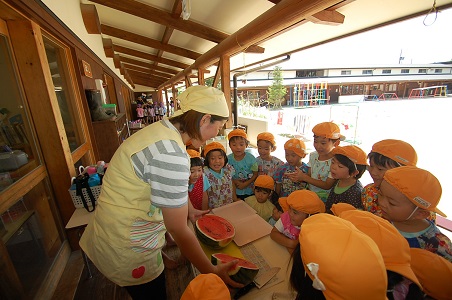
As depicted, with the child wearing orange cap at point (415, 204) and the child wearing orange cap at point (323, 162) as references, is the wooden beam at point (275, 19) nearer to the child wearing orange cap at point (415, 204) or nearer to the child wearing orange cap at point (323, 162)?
the child wearing orange cap at point (323, 162)

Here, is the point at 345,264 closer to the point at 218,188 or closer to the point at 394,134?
the point at 218,188

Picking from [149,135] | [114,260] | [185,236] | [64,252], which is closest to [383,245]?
[185,236]

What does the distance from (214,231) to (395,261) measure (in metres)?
0.94

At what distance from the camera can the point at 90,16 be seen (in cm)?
302

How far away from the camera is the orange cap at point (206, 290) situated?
2.15ft

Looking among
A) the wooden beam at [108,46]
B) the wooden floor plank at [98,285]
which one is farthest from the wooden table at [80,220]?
the wooden beam at [108,46]

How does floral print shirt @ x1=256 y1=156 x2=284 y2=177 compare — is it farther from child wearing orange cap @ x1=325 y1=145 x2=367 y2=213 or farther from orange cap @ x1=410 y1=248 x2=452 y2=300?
orange cap @ x1=410 y1=248 x2=452 y2=300

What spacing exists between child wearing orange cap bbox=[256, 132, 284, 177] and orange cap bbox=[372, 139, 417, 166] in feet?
3.61

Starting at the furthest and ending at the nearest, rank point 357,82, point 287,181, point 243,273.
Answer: point 357,82 → point 287,181 → point 243,273

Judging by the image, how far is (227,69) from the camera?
4.08 meters

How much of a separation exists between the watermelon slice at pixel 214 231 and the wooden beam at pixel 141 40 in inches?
203

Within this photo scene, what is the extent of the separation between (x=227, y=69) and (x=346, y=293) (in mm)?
4071

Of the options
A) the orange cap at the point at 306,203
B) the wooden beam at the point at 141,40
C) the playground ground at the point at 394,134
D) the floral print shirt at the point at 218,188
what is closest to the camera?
the orange cap at the point at 306,203

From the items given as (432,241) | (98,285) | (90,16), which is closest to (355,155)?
(432,241)
